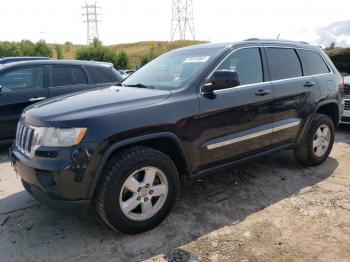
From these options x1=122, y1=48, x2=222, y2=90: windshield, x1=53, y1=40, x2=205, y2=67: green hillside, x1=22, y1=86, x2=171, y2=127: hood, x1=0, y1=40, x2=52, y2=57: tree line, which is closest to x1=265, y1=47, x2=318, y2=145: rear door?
x1=122, y1=48, x2=222, y2=90: windshield

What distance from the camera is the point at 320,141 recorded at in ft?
16.8

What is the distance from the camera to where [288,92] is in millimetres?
4453

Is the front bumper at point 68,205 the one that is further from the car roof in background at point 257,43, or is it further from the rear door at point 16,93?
the rear door at point 16,93

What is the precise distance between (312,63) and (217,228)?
112 inches

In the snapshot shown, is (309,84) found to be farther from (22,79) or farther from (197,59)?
(22,79)

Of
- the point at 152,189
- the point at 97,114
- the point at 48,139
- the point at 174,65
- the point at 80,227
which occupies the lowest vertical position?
the point at 80,227

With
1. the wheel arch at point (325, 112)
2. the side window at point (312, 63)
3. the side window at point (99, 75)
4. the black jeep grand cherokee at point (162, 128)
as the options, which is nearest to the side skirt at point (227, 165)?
the black jeep grand cherokee at point (162, 128)

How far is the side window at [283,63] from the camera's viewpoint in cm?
443

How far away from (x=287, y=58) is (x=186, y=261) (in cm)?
295

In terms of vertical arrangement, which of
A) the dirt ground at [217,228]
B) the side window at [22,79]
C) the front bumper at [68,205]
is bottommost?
the dirt ground at [217,228]

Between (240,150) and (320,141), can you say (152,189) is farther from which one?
(320,141)

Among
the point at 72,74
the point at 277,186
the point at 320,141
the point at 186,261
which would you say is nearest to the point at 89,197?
the point at 186,261

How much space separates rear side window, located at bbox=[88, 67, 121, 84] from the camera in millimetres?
6895

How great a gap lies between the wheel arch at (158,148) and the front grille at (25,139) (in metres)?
0.65
